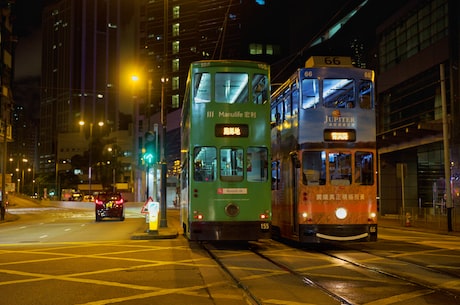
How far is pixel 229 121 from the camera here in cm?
1466

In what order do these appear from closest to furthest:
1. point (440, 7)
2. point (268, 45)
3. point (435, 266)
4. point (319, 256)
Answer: point (435, 266) → point (319, 256) → point (440, 7) → point (268, 45)

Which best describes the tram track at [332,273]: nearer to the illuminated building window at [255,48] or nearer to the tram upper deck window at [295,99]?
the tram upper deck window at [295,99]

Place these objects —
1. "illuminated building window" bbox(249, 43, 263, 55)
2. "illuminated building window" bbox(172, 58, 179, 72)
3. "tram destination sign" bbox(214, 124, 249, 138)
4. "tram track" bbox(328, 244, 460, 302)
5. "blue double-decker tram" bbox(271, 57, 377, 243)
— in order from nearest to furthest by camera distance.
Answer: "tram track" bbox(328, 244, 460, 302) < "blue double-decker tram" bbox(271, 57, 377, 243) < "tram destination sign" bbox(214, 124, 249, 138) < "illuminated building window" bbox(249, 43, 263, 55) < "illuminated building window" bbox(172, 58, 179, 72)

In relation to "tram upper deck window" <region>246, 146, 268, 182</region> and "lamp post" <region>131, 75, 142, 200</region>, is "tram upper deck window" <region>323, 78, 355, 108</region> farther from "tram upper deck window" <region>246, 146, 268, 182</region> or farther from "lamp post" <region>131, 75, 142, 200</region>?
"lamp post" <region>131, 75, 142, 200</region>

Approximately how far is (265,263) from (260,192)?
2809mm

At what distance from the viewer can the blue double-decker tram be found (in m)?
14.3

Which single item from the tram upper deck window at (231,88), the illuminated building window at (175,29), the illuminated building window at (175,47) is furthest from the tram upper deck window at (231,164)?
the illuminated building window at (175,29)

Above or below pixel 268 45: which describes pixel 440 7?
below

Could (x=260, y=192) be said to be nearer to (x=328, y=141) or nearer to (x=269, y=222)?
(x=269, y=222)

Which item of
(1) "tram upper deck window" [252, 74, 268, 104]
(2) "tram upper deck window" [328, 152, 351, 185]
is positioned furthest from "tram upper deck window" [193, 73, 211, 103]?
(2) "tram upper deck window" [328, 152, 351, 185]

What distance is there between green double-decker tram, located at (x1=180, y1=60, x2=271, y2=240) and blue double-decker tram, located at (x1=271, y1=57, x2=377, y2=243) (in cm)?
90

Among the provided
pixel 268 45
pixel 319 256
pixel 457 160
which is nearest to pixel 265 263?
pixel 319 256

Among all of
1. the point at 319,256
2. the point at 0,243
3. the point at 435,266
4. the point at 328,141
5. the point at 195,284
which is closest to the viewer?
the point at 195,284

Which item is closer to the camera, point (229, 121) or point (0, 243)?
point (229, 121)
